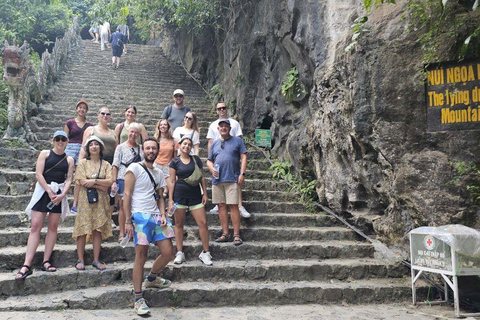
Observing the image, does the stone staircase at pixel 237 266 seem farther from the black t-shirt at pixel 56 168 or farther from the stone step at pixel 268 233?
the black t-shirt at pixel 56 168

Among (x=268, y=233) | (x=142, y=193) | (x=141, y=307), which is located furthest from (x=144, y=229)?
(x=268, y=233)

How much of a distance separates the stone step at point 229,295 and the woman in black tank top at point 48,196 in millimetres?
469

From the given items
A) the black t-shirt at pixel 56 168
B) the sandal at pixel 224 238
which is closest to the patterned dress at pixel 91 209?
the black t-shirt at pixel 56 168

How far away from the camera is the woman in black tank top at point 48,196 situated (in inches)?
170

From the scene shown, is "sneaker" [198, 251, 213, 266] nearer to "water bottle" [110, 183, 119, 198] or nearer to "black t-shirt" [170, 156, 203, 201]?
"black t-shirt" [170, 156, 203, 201]

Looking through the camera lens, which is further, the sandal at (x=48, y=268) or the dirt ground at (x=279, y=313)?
the sandal at (x=48, y=268)

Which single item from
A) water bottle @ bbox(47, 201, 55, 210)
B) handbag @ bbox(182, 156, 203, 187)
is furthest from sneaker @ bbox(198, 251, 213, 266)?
water bottle @ bbox(47, 201, 55, 210)

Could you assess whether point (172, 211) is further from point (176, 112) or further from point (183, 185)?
point (176, 112)

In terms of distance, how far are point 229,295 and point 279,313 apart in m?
0.61

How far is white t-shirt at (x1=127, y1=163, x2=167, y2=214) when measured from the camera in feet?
13.2

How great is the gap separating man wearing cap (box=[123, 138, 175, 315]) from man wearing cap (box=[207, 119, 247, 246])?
138 cm

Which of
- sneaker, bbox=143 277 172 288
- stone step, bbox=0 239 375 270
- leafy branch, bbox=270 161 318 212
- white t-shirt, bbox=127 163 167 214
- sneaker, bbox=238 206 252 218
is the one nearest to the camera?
white t-shirt, bbox=127 163 167 214

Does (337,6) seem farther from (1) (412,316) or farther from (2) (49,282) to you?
(2) (49,282)

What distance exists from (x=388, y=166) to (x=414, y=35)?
68.5 inches
